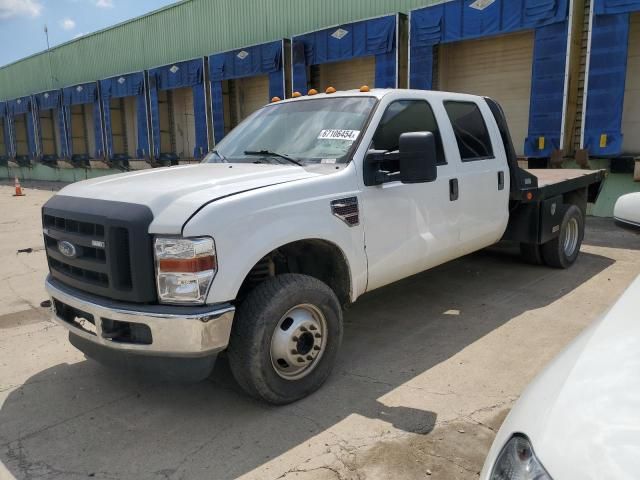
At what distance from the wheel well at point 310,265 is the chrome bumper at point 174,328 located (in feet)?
1.69

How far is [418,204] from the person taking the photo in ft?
13.6

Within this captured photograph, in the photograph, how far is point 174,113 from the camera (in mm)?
22688

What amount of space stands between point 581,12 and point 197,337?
1076cm

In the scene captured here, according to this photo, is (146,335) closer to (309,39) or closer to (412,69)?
(412,69)

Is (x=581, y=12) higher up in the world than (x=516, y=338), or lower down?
higher up

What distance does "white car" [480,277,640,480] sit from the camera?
1292mm

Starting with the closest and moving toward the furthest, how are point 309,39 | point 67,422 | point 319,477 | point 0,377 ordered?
point 319,477, point 67,422, point 0,377, point 309,39

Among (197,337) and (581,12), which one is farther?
(581,12)

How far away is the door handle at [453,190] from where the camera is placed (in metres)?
4.49

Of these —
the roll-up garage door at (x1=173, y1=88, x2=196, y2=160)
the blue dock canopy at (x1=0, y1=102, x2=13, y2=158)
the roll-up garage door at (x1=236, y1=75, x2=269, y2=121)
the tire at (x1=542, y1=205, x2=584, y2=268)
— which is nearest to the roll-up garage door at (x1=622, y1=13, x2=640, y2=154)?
the tire at (x1=542, y1=205, x2=584, y2=268)

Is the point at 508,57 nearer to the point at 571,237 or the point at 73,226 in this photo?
the point at 571,237

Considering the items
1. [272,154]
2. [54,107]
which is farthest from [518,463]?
[54,107]

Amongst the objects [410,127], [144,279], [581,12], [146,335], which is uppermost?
[581,12]

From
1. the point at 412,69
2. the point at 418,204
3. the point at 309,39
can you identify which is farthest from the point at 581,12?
the point at 418,204
